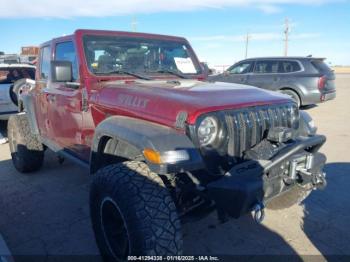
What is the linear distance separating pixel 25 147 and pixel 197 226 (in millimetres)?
2850

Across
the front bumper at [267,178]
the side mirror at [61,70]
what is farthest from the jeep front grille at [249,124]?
the side mirror at [61,70]

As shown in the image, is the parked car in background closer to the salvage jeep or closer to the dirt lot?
the dirt lot

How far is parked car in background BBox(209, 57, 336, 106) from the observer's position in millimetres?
9789

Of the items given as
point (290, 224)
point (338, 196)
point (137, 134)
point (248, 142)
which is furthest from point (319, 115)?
point (137, 134)

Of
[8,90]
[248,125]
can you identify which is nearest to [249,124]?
[248,125]

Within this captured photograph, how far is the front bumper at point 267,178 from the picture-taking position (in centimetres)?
223

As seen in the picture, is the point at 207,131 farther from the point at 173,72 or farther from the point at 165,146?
the point at 173,72

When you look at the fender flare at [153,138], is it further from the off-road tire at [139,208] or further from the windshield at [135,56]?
the windshield at [135,56]

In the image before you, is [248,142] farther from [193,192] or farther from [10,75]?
[10,75]

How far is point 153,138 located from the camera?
7.73ft

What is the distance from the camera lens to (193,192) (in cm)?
262

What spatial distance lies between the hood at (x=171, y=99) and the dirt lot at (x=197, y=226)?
127 cm

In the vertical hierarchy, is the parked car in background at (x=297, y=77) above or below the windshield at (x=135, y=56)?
below

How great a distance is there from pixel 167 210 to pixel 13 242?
1.78m
